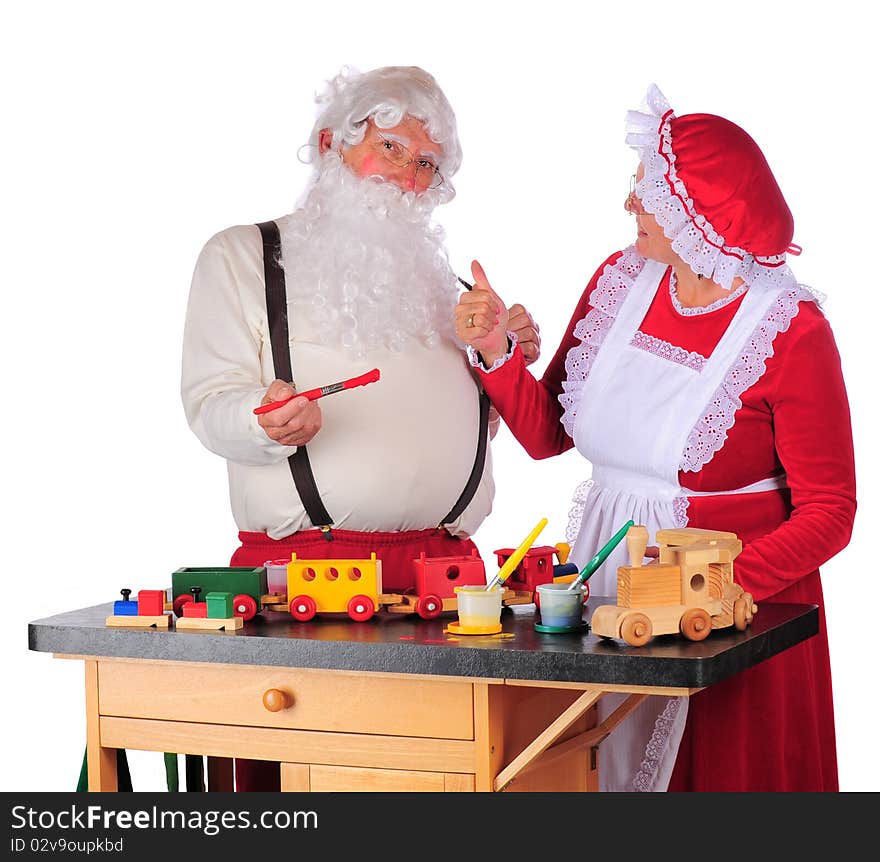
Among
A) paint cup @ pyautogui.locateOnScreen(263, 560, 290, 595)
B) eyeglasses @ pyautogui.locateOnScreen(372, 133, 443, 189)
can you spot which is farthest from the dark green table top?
eyeglasses @ pyautogui.locateOnScreen(372, 133, 443, 189)

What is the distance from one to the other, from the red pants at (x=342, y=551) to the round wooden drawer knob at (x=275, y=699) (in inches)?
18.2

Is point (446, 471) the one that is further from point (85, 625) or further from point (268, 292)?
point (85, 625)

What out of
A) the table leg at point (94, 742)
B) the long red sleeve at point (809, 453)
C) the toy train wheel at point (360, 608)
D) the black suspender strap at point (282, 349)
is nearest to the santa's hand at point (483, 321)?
the black suspender strap at point (282, 349)

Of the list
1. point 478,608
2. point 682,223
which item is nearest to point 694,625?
point 478,608

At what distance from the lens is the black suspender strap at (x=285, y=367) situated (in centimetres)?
304

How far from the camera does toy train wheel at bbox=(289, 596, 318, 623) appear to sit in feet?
9.03

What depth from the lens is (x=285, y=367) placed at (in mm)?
3033

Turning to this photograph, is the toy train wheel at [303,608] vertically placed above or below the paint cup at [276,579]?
below

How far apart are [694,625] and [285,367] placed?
3.33 feet

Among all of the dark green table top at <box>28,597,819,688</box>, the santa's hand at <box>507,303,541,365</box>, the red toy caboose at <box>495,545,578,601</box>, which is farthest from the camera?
the santa's hand at <box>507,303,541,365</box>

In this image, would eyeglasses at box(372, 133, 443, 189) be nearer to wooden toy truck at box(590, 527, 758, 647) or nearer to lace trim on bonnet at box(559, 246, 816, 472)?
lace trim on bonnet at box(559, 246, 816, 472)

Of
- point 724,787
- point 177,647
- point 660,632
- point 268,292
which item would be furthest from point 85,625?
point 724,787

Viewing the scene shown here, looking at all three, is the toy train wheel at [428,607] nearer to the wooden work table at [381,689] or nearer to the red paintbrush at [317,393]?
the wooden work table at [381,689]

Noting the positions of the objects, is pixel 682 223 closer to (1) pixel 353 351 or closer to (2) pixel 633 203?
(2) pixel 633 203
